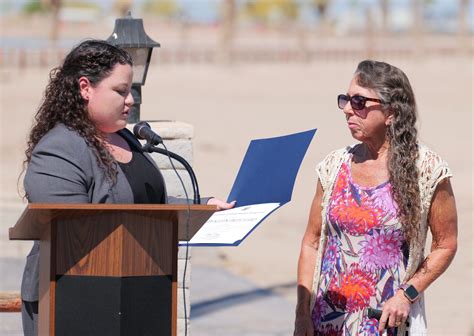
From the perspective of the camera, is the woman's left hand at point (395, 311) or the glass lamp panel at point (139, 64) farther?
the glass lamp panel at point (139, 64)

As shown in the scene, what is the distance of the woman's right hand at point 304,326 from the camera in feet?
13.5

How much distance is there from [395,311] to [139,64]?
2780 millimetres

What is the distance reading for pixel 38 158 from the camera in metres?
3.55

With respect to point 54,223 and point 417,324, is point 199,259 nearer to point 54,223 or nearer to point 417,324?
point 417,324

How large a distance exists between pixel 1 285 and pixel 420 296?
6174 mm

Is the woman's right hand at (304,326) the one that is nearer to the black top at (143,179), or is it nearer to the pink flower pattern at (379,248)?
the pink flower pattern at (379,248)

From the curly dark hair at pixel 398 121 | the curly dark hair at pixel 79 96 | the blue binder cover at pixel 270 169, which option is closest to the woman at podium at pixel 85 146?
the curly dark hair at pixel 79 96

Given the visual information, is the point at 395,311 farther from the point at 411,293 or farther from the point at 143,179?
the point at 143,179

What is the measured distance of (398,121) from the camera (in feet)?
13.5

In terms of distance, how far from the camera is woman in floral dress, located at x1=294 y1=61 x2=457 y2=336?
402cm

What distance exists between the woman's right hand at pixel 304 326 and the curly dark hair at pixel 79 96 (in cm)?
98

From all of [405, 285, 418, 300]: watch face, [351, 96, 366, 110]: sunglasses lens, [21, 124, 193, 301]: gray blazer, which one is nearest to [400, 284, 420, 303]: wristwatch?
[405, 285, 418, 300]: watch face

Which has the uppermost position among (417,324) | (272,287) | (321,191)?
(321,191)

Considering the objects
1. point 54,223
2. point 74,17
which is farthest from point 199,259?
point 74,17
